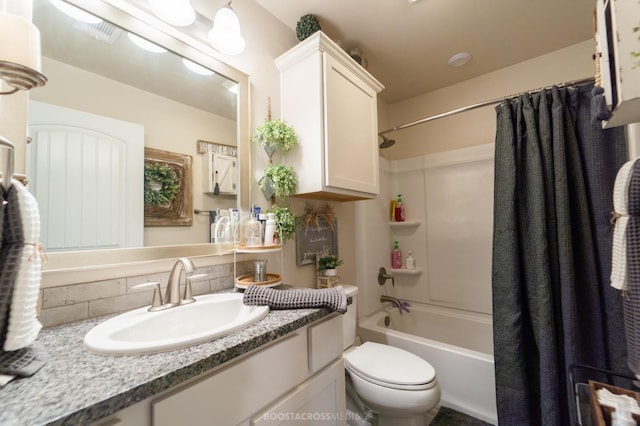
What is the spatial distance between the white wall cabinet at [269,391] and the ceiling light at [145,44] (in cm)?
119

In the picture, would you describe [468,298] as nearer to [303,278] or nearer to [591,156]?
[591,156]

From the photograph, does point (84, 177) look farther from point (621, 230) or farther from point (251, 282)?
point (621, 230)

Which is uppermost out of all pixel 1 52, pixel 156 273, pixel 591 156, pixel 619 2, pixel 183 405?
pixel 619 2

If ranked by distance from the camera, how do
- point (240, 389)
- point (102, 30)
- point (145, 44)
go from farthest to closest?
point (145, 44)
point (102, 30)
point (240, 389)

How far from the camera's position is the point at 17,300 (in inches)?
19.3

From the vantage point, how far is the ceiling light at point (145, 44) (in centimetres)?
96

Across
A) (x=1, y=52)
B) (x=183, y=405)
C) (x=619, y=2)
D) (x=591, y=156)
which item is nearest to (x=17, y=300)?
(x=183, y=405)

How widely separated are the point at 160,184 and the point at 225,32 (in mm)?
724

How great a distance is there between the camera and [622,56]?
0.68 metres

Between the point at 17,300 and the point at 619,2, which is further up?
the point at 619,2

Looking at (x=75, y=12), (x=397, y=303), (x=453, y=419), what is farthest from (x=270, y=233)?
(x=453, y=419)

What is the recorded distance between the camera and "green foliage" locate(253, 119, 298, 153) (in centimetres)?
124

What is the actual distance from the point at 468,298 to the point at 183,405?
2.15 meters

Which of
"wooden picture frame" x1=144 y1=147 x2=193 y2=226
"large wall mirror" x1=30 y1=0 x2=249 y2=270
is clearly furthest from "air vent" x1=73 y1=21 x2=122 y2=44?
"wooden picture frame" x1=144 y1=147 x2=193 y2=226
